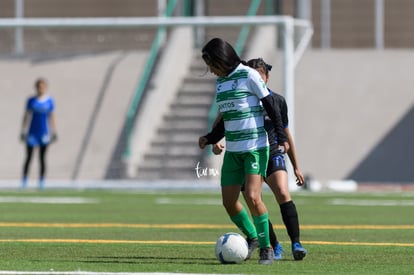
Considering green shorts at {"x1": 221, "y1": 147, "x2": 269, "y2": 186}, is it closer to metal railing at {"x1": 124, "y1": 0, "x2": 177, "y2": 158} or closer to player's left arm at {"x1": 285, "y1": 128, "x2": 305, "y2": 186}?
player's left arm at {"x1": 285, "y1": 128, "x2": 305, "y2": 186}

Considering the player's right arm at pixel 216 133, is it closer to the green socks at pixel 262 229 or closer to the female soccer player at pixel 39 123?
the green socks at pixel 262 229

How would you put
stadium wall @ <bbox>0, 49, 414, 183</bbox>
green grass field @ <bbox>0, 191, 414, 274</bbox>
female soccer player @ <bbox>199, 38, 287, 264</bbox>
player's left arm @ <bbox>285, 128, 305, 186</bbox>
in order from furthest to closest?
stadium wall @ <bbox>0, 49, 414, 183</bbox>
player's left arm @ <bbox>285, 128, 305, 186</bbox>
female soccer player @ <bbox>199, 38, 287, 264</bbox>
green grass field @ <bbox>0, 191, 414, 274</bbox>

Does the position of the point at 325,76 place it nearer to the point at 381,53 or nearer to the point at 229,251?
the point at 381,53

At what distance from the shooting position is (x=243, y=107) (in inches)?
472

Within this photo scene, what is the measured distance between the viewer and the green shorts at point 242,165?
1198cm

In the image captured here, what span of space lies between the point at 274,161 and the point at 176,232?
4.05 metres

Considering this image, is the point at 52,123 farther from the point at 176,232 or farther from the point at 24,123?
the point at 176,232

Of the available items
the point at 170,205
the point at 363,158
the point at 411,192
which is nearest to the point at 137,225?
the point at 170,205

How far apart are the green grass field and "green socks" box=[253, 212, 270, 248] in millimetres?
215

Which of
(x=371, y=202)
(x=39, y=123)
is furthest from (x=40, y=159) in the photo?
(x=371, y=202)

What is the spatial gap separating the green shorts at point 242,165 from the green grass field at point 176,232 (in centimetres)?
76

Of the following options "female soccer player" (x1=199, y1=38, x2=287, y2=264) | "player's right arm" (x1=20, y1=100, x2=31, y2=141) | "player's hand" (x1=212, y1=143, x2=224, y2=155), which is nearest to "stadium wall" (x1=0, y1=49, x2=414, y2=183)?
"player's right arm" (x1=20, y1=100, x2=31, y2=141)

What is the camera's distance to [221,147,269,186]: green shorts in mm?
11977

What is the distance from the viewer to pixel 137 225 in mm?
17531
